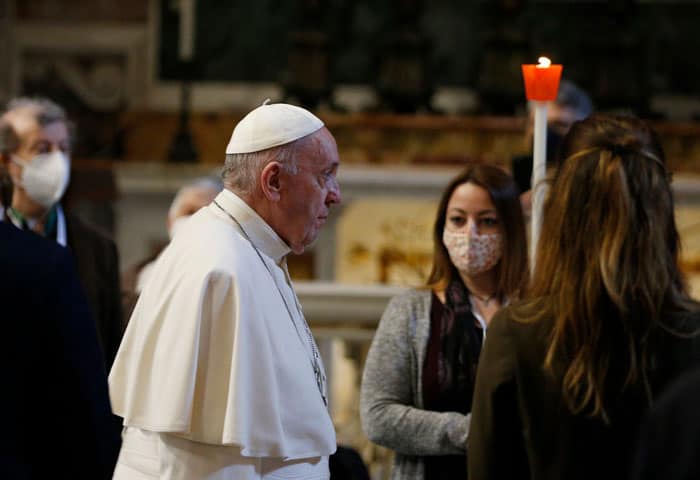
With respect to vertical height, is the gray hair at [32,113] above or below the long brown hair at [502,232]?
above

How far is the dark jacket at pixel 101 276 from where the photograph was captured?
16.2 ft

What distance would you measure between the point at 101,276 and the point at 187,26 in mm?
7624

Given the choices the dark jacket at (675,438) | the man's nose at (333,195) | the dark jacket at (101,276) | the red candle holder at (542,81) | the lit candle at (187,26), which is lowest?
the dark jacket at (101,276)

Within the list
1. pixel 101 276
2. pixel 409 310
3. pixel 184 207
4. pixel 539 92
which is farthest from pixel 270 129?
pixel 184 207

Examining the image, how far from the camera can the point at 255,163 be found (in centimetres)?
337

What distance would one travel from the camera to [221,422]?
3.08 meters

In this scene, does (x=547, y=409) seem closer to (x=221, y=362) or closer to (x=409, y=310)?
(x=221, y=362)

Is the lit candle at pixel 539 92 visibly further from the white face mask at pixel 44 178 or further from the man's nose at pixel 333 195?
the white face mask at pixel 44 178

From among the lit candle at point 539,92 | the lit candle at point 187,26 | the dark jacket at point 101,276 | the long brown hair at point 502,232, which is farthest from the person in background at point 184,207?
the lit candle at point 187,26

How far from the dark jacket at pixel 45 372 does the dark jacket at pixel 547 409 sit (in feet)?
2.55

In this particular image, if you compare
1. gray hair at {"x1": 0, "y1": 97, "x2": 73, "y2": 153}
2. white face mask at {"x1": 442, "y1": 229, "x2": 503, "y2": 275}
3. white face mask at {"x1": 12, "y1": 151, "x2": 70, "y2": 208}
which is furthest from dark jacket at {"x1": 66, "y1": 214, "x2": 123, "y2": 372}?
white face mask at {"x1": 442, "y1": 229, "x2": 503, "y2": 275}

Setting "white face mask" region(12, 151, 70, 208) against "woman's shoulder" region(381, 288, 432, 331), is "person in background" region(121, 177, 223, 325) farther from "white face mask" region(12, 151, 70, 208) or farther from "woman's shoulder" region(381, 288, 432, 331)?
"woman's shoulder" region(381, 288, 432, 331)

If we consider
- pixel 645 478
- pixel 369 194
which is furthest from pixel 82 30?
pixel 645 478

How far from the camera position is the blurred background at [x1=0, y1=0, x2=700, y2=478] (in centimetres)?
1033
